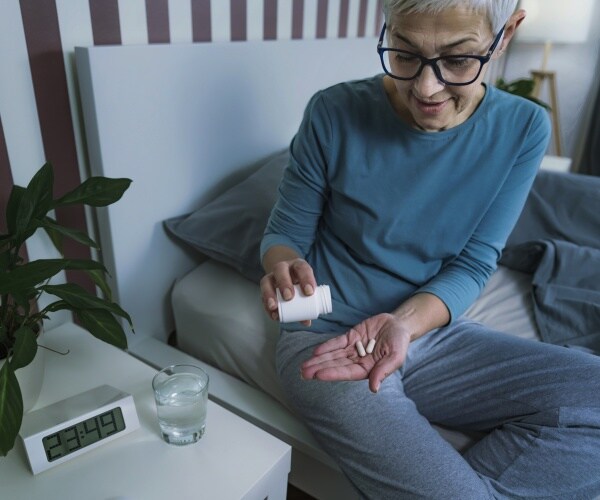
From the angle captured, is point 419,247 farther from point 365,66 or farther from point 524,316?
point 365,66

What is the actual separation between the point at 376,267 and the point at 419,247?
0.28 feet

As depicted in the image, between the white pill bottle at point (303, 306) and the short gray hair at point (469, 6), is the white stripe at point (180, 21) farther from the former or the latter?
the white pill bottle at point (303, 306)

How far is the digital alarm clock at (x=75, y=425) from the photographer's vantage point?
68 cm

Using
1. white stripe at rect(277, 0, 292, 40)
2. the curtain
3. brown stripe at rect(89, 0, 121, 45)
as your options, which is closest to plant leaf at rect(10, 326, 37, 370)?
brown stripe at rect(89, 0, 121, 45)

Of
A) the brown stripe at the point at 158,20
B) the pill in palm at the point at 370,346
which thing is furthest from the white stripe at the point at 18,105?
the pill in palm at the point at 370,346

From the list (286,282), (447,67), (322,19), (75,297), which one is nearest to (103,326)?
(75,297)

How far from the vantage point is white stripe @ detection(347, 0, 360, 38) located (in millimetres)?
1726

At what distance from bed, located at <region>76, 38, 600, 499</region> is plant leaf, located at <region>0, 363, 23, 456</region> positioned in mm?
→ 412

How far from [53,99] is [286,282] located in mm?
559

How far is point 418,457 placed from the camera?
0.69 m

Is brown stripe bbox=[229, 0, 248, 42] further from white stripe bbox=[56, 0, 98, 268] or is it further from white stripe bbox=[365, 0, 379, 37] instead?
white stripe bbox=[365, 0, 379, 37]

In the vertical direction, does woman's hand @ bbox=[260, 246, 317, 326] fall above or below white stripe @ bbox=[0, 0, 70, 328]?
below

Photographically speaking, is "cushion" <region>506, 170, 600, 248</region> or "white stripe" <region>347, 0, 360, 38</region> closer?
"cushion" <region>506, 170, 600, 248</region>

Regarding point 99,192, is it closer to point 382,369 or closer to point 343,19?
point 382,369
